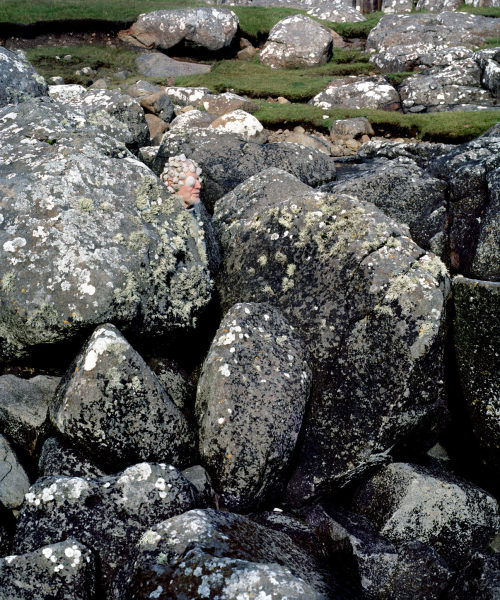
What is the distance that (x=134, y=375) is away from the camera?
5277 millimetres

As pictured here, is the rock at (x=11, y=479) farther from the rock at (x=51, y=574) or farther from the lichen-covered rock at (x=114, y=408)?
the rock at (x=51, y=574)

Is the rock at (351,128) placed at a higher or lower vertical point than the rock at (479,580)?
higher

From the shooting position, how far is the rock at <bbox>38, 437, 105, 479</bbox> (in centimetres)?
509

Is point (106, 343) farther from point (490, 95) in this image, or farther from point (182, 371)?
point (490, 95)

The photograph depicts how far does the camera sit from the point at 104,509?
4.63 meters

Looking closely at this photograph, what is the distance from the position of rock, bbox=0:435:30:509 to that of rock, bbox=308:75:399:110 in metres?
23.0

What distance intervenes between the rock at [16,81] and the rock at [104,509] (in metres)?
6.33

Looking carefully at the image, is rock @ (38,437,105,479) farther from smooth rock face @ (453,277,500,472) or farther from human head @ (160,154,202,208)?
smooth rock face @ (453,277,500,472)

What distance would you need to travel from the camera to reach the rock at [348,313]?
5.68 meters

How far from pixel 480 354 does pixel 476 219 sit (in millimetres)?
3444

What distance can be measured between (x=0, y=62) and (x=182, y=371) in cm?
599

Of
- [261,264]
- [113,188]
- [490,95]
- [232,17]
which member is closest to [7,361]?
[113,188]

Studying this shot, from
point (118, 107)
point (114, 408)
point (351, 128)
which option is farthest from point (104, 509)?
point (351, 128)

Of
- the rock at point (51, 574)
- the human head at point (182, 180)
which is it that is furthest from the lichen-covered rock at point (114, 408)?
the human head at point (182, 180)
